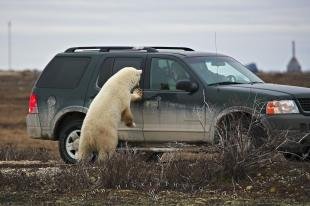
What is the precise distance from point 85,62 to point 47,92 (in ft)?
2.72

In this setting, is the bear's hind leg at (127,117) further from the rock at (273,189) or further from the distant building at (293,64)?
the distant building at (293,64)

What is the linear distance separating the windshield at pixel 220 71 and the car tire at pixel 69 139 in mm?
2207

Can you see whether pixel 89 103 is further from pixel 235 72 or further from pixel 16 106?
pixel 16 106

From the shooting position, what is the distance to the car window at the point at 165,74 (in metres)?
12.8

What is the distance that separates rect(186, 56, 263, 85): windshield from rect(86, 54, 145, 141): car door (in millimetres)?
935

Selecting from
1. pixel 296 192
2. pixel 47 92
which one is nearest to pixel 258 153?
pixel 296 192

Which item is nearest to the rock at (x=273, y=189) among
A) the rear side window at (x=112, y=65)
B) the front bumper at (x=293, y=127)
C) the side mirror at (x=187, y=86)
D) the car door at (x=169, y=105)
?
the front bumper at (x=293, y=127)

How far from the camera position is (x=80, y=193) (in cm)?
1018

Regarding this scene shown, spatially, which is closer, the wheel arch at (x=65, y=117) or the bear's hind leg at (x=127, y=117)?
the bear's hind leg at (x=127, y=117)

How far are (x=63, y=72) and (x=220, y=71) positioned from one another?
2732 mm

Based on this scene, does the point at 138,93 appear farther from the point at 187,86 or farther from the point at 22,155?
the point at 22,155

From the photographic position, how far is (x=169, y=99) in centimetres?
1270

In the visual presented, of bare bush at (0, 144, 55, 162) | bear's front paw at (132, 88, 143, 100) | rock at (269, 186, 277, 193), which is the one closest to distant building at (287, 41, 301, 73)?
bare bush at (0, 144, 55, 162)

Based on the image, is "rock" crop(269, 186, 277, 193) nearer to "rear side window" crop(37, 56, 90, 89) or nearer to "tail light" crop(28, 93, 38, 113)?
"rear side window" crop(37, 56, 90, 89)
